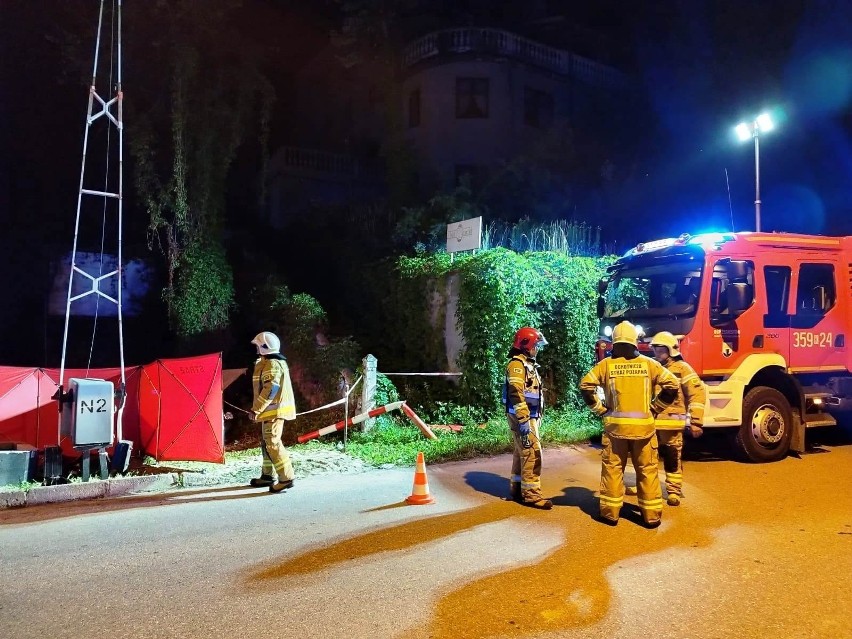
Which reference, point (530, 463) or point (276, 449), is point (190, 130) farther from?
point (530, 463)

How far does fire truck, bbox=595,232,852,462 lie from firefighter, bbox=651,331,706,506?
113 cm

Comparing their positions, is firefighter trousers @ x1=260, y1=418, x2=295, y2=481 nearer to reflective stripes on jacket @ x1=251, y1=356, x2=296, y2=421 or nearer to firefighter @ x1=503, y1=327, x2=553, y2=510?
reflective stripes on jacket @ x1=251, y1=356, x2=296, y2=421

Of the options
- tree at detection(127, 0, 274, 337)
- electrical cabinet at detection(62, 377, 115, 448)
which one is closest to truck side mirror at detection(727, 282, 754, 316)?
electrical cabinet at detection(62, 377, 115, 448)

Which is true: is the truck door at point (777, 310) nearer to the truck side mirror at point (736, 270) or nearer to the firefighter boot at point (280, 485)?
the truck side mirror at point (736, 270)

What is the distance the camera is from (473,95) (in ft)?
69.1

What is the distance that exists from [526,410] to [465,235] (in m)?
6.02

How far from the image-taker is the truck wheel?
7.51 m

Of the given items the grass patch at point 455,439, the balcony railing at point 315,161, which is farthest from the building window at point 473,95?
the grass patch at point 455,439

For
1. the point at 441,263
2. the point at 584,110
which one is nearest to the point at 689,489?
the point at 441,263

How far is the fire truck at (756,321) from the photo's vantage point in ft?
24.2

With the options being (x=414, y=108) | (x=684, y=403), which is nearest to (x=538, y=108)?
(x=414, y=108)

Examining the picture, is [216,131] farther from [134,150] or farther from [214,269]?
[214,269]

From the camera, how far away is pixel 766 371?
7773mm

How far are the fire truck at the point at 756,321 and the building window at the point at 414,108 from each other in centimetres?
1469
